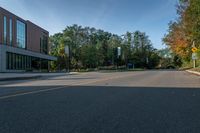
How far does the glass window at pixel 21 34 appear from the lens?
7531 centimetres

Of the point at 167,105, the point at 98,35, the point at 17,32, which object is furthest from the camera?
the point at 98,35

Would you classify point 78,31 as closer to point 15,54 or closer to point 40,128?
point 15,54

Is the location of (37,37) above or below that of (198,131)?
above

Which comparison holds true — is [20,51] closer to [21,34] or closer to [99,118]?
[21,34]

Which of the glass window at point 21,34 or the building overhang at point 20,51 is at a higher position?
the glass window at point 21,34

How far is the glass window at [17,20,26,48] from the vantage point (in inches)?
2965

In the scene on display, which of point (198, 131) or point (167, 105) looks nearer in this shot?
point (198, 131)

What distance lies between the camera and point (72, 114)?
Answer: 8.21 metres

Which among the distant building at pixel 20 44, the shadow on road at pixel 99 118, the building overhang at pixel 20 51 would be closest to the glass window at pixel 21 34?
the distant building at pixel 20 44

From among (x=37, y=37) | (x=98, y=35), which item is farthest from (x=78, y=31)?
(x=37, y=37)

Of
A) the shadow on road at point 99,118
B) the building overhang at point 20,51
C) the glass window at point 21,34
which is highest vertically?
the glass window at point 21,34

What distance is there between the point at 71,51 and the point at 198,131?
104 m

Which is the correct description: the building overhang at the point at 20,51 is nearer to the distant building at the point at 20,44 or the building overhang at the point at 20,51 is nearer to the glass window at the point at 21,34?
the distant building at the point at 20,44

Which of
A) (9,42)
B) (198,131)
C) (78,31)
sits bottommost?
(198,131)
